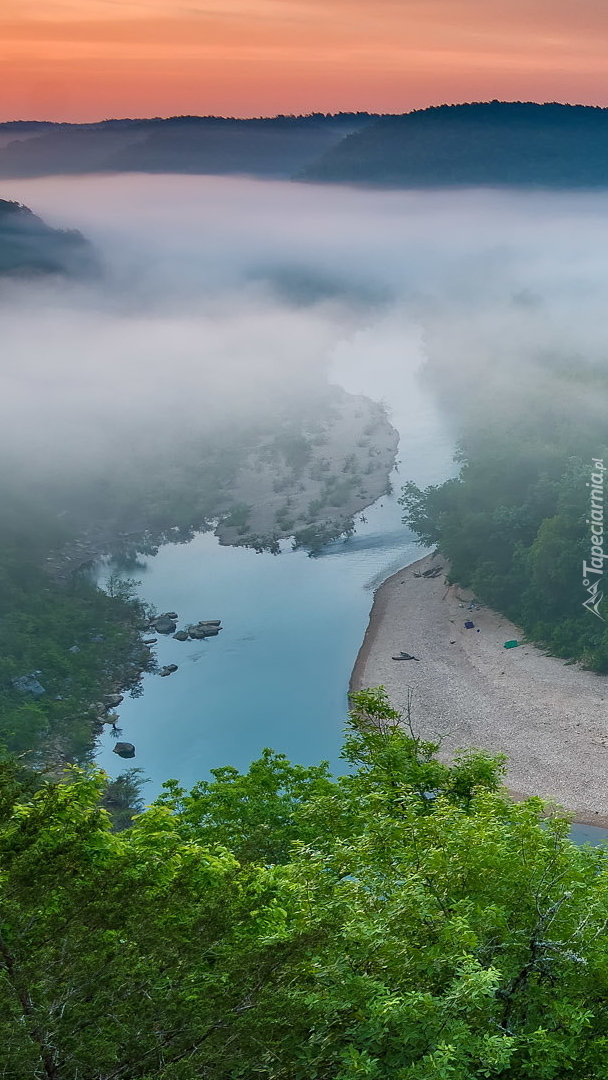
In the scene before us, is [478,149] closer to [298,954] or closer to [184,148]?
[184,148]

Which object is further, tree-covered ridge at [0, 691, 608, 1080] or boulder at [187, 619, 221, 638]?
boulder at [187, 619, 221, 638]

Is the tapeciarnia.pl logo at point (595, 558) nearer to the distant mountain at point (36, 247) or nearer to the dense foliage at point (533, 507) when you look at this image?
the dense foliage at point (533, 507)

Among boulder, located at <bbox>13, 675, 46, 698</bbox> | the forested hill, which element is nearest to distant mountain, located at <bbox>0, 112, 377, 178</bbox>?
the forested hill

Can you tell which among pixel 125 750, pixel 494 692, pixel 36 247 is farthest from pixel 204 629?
pixel 36 247

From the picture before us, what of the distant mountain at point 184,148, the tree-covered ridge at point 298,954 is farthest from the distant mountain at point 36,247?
the tree-covered ridge at point 298,954

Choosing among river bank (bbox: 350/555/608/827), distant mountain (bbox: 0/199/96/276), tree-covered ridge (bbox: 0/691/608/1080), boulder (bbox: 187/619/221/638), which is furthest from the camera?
distant mountain (bbox: 0/199/96/276)

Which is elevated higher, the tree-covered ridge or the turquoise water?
the turquoise water

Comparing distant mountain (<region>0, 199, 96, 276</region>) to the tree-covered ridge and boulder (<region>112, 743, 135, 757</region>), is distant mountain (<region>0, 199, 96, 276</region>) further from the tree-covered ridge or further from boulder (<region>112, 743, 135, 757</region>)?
the tree-covered ridge
